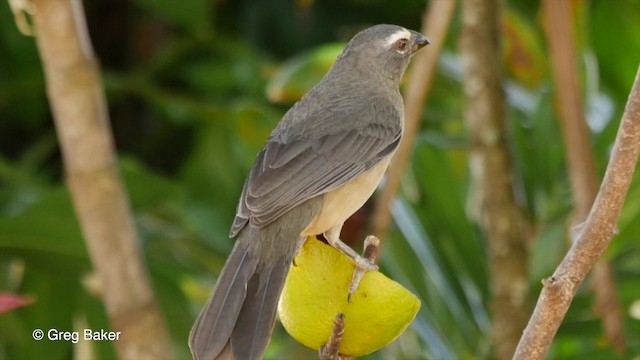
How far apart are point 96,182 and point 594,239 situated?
131 cm

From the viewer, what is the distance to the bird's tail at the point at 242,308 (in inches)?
65.1

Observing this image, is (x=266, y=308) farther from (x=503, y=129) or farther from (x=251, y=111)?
(x=251, y=111)

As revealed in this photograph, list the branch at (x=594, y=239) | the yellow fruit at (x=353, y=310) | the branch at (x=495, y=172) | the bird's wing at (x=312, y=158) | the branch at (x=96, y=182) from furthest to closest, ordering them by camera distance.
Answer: the branch at (x=495, y=172)
the branch at (x=96, y=182)
the bird's wing at (x=312, y=158)
the yellow fruit at (x=353, y=310)
the branch at (x=594, y=239)

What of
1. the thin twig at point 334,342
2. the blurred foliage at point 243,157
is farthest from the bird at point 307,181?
the blurred foliage at point 243,157

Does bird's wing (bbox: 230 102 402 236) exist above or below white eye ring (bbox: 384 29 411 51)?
below

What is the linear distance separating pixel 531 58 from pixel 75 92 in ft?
7.00

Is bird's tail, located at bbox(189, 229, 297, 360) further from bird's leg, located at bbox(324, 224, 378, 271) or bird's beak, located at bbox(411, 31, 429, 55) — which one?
bird's beak, located at bbox(411, 31, 429, 55)

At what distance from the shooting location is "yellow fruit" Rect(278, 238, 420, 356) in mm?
1598

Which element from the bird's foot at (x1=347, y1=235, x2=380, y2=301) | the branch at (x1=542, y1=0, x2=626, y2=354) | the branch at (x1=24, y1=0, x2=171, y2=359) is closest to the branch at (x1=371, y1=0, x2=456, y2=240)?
the branch at (x1=542, y1=0, x2=626, y2=354)

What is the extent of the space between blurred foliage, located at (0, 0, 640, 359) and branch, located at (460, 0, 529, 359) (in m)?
0.26

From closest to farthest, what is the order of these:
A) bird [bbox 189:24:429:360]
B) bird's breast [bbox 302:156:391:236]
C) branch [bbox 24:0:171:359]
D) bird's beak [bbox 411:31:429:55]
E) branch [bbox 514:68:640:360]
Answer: branch [bbox 514:68:640:360], bird [bbox 189:24:429:360], bird's breast [bbox 302:156:391:236], branch [bbox 24:0:171:359], bird's beak [bbox 411:31:429:55]

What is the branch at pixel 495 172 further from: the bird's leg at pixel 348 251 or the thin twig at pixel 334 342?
the thin twig at pixel 334 342

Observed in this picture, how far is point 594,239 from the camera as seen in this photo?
146 cm

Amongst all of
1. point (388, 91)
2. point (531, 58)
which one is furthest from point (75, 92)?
point (531, 58)
